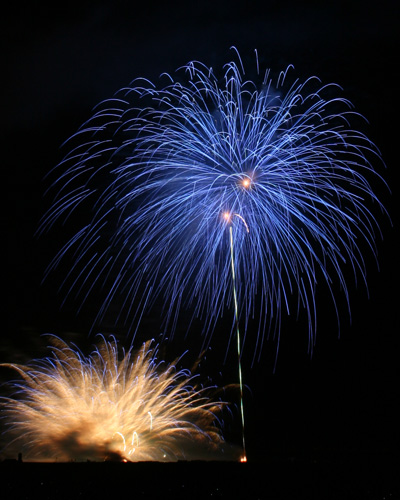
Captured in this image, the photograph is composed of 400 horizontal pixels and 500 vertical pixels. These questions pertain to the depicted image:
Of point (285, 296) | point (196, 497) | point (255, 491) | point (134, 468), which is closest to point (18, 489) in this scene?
point (134, 468)

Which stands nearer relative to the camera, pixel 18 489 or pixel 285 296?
pixel 18 489

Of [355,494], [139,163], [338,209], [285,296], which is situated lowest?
[355,494]

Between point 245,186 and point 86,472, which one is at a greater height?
point 245,186

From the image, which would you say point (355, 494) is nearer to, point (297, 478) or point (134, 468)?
point (297, 478)

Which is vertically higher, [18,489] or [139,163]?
[139,163]

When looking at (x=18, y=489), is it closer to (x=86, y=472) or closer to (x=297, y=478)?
(x=86, y=472)

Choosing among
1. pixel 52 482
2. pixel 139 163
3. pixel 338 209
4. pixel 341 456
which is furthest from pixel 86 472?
pixel 338 209

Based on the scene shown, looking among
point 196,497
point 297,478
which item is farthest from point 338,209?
point 196,497

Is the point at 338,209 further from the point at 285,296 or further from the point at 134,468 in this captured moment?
A: the point at 134,468
